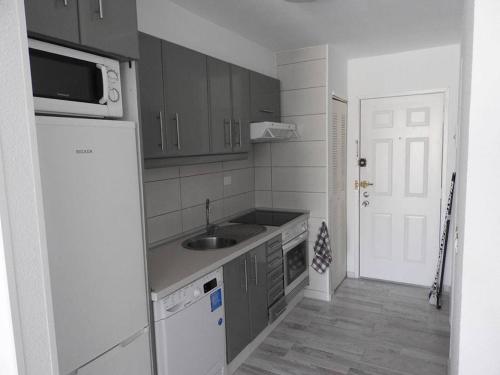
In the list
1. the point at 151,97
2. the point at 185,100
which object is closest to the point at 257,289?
the point at 185,100

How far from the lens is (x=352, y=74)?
3967 mm

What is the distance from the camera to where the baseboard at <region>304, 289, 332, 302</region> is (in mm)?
3596

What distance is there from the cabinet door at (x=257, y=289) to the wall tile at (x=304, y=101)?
1469 millimetres

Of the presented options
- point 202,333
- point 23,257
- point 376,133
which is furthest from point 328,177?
point 23,257

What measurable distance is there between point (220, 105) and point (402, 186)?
7.54ft

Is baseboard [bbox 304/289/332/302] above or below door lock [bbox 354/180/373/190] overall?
below

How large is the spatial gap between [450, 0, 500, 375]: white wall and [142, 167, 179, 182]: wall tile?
6.00 ft

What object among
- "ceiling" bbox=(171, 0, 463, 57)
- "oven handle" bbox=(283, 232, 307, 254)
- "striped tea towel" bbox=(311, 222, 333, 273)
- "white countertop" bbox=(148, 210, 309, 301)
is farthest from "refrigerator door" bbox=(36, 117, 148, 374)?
"striped tea towel" bbox=(311, 222, 333, 273)

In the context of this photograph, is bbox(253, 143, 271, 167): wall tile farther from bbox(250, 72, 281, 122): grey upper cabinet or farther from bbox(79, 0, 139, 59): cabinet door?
A: bbox(79, 0, 139, 59): cabinet door

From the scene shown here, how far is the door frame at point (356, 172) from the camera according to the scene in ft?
11.8

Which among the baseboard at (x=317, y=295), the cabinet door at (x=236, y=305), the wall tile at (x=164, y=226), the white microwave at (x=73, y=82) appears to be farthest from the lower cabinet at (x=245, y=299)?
the white microwave at (x=73, y=82)

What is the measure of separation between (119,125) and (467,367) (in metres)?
1.56

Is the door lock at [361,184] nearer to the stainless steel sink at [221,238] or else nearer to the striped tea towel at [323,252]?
the striped tea towel at [323,252]

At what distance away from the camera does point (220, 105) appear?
2586mm
